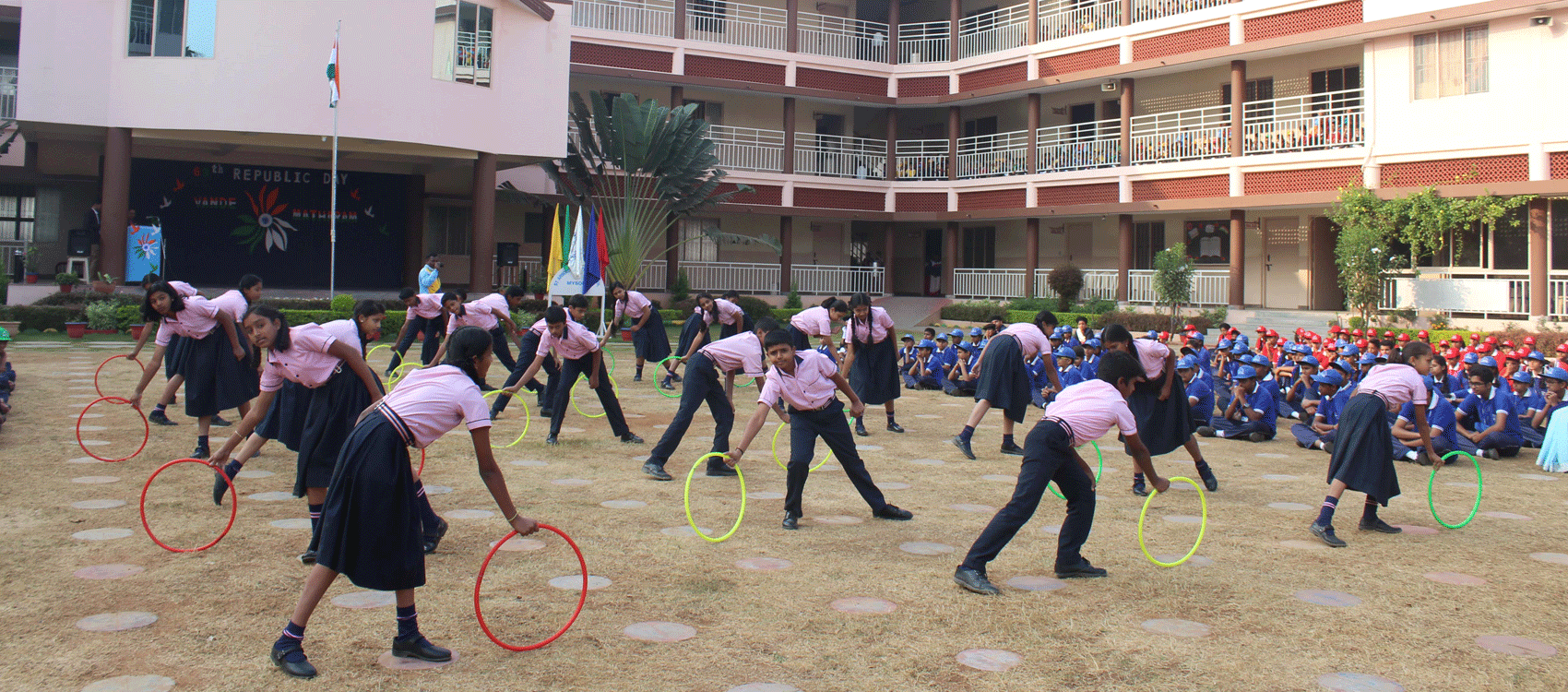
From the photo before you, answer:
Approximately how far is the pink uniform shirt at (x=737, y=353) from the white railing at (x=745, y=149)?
24081 millimetres

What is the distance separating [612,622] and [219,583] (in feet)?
7.19

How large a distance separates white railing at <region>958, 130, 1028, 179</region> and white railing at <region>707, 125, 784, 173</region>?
592 cm

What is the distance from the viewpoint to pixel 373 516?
454 cm

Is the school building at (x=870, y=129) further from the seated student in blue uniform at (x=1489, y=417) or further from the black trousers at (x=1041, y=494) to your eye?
the black trousers at (x=1041, y=494)

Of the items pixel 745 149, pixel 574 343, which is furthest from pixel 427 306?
pixel 745 149

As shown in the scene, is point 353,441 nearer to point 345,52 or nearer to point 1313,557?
point 1313,557

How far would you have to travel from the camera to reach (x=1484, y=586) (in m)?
6.25

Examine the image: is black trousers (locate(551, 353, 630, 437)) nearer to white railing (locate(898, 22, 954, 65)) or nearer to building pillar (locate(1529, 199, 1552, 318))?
building pillar (locate(1529, 199, 1552, 318))

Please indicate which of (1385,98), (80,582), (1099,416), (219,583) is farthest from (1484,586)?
(1385,98)

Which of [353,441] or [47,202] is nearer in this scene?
[353,441]

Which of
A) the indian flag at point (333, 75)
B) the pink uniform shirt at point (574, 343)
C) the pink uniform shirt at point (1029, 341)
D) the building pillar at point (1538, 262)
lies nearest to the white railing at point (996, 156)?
the building pillar at point (1538, 262)

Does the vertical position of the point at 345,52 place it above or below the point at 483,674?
above

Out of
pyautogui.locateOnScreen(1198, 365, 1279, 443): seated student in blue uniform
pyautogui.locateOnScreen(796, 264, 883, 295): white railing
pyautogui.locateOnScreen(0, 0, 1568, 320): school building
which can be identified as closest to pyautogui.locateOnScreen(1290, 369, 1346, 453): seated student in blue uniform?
pyautogui.locateOnScreen(1198, 365, 1279, 443): seated student in blue uniform

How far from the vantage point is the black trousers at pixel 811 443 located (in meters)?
7.36
